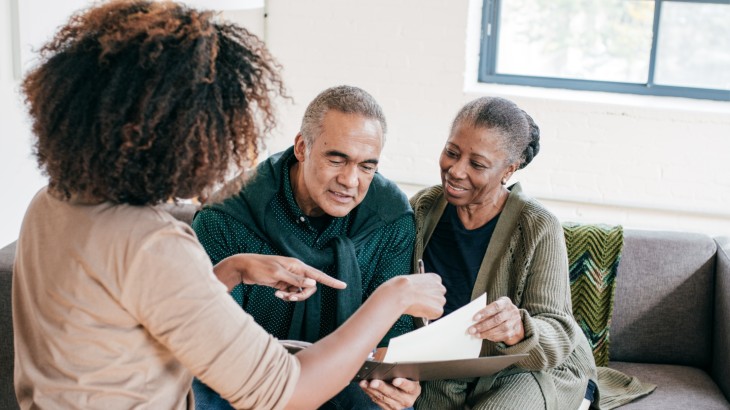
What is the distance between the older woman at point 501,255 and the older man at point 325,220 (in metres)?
0.14

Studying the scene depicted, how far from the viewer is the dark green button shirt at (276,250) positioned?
233cm

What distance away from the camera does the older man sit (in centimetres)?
226

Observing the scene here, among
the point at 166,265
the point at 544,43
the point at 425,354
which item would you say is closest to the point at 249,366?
the point at 166,265

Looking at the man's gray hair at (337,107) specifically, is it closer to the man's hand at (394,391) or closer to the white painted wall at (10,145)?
the man's hand at (394,391)

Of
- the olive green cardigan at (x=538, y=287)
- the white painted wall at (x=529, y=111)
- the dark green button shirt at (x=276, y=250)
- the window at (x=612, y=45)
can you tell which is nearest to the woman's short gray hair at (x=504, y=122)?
the olive green cardigan at (x=538, y=287)

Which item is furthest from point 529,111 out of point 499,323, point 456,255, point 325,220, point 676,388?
point 499,323

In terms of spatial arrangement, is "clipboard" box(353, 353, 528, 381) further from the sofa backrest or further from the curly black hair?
the sofa backrest

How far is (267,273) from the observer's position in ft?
5.97

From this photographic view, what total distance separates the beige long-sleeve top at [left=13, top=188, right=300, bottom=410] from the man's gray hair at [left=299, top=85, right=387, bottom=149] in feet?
3.24

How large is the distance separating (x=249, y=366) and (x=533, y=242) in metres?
1.17

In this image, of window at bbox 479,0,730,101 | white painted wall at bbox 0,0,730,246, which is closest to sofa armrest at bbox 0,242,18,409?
white painted wall at bbox 0,0,730,246

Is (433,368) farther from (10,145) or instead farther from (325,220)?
(10,145)

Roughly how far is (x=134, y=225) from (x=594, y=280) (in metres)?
1.83

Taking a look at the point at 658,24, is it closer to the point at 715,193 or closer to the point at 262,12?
the point at 715,193
